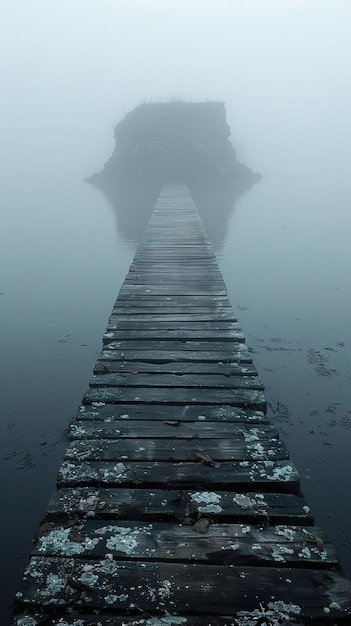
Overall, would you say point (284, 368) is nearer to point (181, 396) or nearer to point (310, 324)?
point (310, 324)

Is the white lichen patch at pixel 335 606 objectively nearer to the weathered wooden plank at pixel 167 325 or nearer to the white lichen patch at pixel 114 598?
the white lichen patch at pixel 114 598

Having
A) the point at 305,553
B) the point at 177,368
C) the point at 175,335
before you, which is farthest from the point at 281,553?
the point at 175,335

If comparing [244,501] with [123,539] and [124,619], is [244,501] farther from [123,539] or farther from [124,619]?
[124,619]

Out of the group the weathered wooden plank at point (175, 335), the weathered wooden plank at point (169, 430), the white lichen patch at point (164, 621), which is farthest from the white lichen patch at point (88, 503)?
the weathered wooden plank at point (175, 335)

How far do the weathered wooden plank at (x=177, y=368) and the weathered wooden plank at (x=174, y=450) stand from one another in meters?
1.38

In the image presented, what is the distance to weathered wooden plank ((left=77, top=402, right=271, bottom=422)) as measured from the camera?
14.4ft

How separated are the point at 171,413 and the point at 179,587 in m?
1.98

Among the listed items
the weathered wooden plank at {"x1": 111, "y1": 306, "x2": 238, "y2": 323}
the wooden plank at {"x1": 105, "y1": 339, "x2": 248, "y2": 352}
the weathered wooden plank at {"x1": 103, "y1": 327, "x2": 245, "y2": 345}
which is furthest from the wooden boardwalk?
the weathered wooden plank at {"x1": 111, "y1": 306, "x2": 238, "y2": 323}

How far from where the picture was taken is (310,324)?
12.3 meters

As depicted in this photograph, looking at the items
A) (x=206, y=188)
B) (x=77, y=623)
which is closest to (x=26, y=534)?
(x=77, y=623)

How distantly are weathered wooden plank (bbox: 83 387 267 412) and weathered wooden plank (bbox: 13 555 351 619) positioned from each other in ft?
6.64

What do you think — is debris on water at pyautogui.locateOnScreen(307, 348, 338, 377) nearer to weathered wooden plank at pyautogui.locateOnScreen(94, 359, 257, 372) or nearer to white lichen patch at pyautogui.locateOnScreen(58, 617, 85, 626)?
weathered wooden plank at pyautogui.locateOnScreen(94, 359, 257, 372)

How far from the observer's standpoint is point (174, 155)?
39781 mm

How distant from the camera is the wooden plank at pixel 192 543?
2.79 meters
